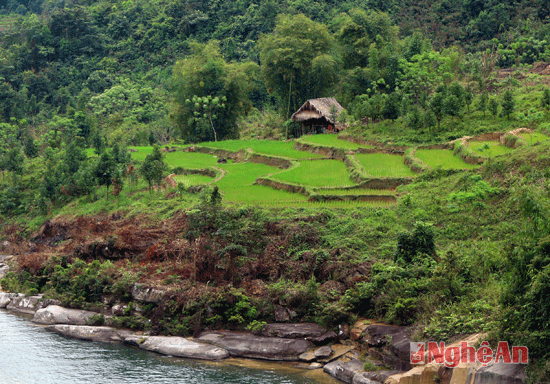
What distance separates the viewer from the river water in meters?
14.1

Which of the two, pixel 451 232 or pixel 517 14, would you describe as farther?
pixel 517 14

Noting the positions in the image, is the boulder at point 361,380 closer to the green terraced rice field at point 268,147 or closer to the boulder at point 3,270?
the boulder at point 3,270

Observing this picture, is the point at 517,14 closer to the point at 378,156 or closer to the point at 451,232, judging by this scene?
the point at 378,156

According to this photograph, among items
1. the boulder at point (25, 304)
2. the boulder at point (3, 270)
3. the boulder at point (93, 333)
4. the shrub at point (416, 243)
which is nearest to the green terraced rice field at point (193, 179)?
the boulder at point (3, 270)

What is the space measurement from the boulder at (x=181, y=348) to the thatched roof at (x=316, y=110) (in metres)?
22.6

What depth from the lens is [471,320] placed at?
42.2ft

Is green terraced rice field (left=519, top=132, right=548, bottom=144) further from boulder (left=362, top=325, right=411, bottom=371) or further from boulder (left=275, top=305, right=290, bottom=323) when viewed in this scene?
boulder (left=275, top=305, right=290, bottom=323)

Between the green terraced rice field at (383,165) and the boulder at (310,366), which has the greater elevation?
the green terraced rice field at (383,165)

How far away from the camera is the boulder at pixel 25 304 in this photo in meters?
Answer: 19.7

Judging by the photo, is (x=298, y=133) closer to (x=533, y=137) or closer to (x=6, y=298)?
(x=533, y=137)

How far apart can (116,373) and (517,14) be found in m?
47.6

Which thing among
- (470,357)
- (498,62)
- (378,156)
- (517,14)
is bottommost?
(470,357)

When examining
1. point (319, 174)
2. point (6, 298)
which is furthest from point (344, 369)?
point (6, 298)

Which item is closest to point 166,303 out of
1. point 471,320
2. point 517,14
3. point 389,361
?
point 389,361
